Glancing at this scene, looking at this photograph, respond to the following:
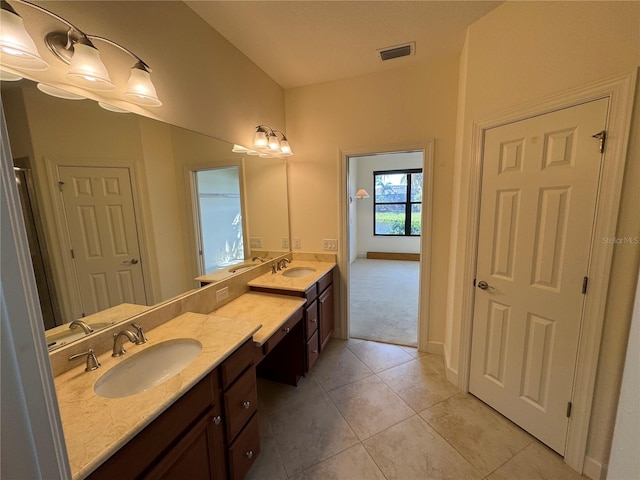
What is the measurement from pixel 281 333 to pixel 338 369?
99 cm

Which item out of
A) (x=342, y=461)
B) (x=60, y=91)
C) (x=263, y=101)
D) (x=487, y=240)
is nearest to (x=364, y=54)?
(x=263, y=101)

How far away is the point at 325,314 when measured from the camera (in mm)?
2662

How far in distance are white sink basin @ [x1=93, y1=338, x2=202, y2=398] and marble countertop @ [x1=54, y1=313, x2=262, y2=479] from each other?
1.1 inches

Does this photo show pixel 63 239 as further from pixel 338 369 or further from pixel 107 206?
pixel 338 369

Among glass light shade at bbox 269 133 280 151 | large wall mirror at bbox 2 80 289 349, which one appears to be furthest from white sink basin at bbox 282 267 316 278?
glass light shade at bbox 269 133 280 151

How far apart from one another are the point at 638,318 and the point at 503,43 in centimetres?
173

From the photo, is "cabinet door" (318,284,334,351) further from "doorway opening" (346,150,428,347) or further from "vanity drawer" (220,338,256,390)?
"doorway opening" (346,150,428,347)

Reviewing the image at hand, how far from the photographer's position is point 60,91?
1.10 meters

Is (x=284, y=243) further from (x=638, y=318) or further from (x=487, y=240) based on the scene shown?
(x=638, y=318)

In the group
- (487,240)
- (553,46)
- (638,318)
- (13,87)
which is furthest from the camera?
(487,240)

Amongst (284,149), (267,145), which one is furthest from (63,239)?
(284,149)

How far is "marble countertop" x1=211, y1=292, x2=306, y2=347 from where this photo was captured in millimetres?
1625

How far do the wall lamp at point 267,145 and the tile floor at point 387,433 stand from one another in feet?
6.79

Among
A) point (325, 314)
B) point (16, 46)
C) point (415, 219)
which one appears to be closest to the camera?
point (16, 46)
